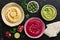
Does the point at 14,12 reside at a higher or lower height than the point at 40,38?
higher

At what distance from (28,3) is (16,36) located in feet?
0.80

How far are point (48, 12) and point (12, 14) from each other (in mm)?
251

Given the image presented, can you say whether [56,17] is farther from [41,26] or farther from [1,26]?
[1,26]

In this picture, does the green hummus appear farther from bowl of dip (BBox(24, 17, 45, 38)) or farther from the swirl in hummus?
the swirl in hummus

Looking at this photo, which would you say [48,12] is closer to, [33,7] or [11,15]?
[33,7]

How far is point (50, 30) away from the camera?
2072 millimetres

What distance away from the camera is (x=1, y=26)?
2043mm

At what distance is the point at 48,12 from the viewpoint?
2.06m

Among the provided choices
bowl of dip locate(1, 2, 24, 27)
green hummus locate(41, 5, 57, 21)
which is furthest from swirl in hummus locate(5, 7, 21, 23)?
green hummus locate(41, 5, 57, 21)

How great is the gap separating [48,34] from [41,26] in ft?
0.24

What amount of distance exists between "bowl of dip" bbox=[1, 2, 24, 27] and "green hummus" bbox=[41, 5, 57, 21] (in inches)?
6.0

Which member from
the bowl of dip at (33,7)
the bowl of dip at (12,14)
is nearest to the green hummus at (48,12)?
the bowl of dip at (33,7)

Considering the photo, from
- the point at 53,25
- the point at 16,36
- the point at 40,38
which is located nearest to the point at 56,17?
the point at 53,25

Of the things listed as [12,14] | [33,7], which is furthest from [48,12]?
[12,14]
